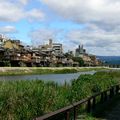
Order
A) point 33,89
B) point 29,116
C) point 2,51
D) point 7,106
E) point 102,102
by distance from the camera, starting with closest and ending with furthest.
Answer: point 7,106, point 29,116, point 33,89, point 102,102, point 2,51

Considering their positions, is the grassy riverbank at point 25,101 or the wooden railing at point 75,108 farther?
the grassy riverbank at point 25,101

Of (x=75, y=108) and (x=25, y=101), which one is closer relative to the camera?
(x=25, y=101)

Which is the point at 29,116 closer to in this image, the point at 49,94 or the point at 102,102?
the point at 49,94

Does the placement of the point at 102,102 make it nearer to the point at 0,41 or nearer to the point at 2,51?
the point at 2,51

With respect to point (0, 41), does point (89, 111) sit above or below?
below

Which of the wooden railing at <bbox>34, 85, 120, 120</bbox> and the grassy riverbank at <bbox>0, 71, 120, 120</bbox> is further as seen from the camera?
the grassy riverbank at <bbox>0, 71, 120, 120</bbox>

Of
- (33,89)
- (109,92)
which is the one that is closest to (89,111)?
(33,89)

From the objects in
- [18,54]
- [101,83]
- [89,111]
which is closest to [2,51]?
[18,54]

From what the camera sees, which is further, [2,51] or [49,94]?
[2,51]

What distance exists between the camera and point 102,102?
24.1m

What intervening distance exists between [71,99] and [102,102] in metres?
3.29

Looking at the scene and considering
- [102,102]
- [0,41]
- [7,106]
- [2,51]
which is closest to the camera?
[7,106]

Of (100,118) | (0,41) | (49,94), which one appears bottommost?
(100,118)

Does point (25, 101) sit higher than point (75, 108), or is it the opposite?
point (25, 101)
